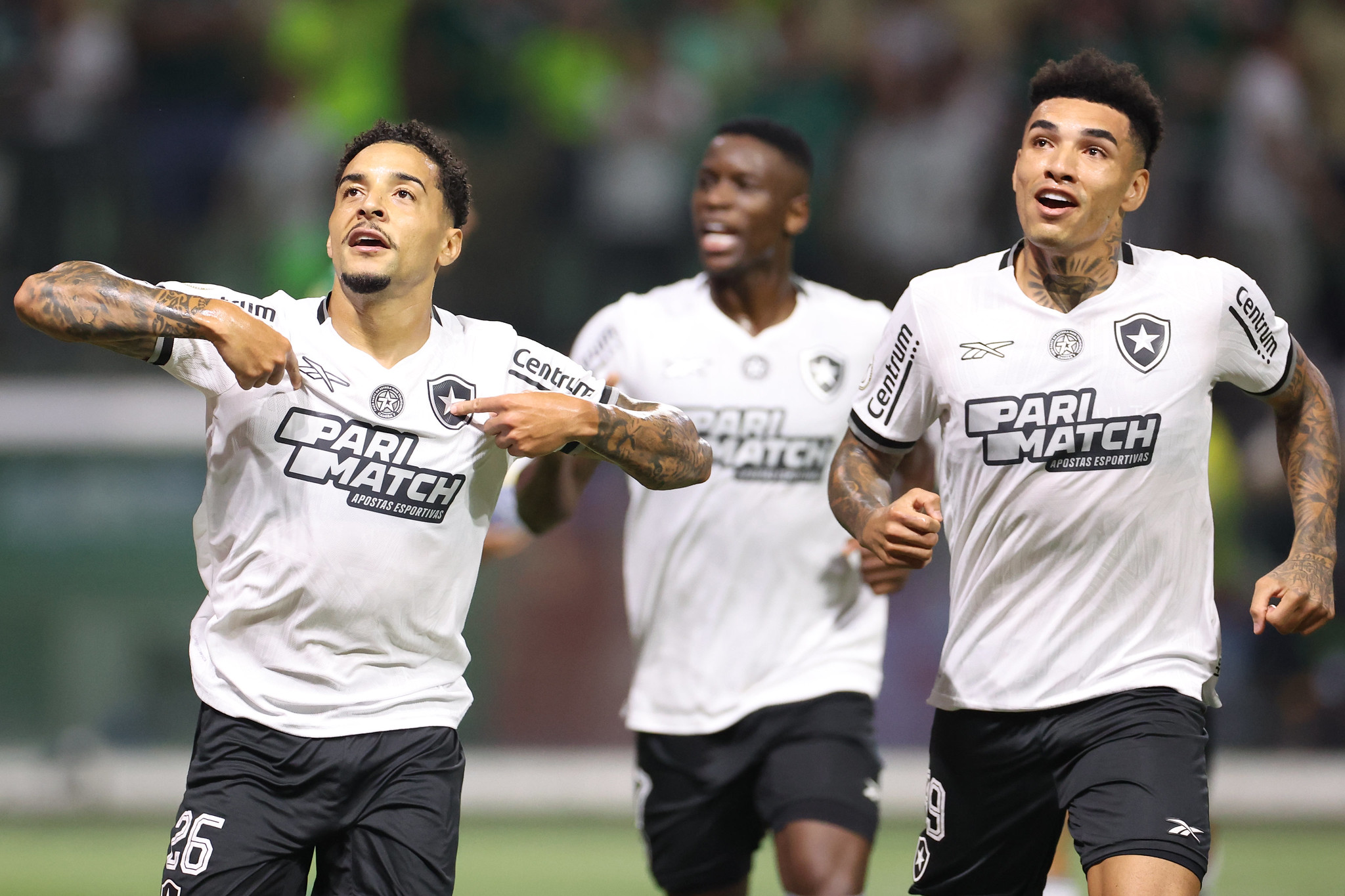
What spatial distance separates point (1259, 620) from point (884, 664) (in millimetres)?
5769

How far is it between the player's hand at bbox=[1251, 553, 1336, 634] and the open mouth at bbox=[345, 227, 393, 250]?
2.32 meters

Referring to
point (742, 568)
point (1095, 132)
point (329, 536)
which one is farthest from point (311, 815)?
point (1095, 132)

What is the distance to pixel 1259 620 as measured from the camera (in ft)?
14.0

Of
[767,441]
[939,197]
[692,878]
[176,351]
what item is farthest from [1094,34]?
[176,351]

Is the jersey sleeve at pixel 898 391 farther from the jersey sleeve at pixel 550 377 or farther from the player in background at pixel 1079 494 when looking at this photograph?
the jersey sleeve at pixel 550 377

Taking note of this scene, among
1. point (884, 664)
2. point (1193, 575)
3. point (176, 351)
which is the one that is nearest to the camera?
point (176, 351)

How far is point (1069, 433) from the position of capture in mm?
4449

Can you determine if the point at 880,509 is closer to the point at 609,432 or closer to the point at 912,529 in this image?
the point at 912,529

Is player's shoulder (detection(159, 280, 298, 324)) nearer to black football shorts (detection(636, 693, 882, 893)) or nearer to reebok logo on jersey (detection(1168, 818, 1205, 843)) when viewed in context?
black football shorts (detection(636, 693, 882, 893))

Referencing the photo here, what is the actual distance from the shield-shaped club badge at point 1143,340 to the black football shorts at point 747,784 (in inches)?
65.1

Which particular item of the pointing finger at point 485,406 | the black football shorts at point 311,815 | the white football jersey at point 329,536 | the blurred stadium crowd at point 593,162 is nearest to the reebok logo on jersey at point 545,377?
the white football jersey at point 329,536

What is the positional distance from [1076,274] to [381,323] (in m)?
1.82

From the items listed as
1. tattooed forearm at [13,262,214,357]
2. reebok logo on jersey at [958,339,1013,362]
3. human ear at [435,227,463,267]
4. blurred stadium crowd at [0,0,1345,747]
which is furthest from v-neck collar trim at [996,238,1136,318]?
blurred stadium crowd at [0,0,1345,747]

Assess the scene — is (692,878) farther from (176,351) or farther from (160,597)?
(160,597)
